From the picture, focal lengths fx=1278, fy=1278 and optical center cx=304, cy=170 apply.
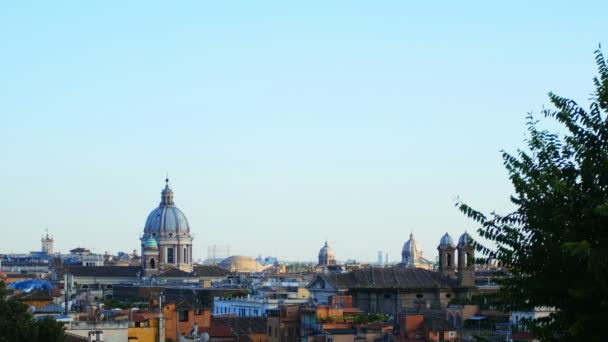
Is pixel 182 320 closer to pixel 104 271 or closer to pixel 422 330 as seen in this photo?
pixel 422 330

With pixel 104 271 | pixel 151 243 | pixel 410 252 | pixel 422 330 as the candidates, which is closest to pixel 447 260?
pixel 422 330

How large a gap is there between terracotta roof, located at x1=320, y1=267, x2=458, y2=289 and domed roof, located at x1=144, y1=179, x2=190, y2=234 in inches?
3079

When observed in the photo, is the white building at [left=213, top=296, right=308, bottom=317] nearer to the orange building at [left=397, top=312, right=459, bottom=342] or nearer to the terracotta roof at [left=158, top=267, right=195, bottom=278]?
the orange building at [left=397, top=312, right=459, bottom=342]

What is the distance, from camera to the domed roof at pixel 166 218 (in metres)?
156

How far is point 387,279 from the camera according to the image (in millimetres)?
77688

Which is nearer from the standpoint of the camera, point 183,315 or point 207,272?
point 183,315

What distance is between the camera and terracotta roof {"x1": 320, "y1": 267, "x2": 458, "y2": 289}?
252 ft

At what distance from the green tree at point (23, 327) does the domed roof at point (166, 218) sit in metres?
115

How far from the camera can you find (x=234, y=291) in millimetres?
109000

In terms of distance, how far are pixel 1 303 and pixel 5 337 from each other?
4804 millimetres

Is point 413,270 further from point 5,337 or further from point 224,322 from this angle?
point 5,337

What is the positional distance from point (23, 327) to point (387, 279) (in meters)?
45.3

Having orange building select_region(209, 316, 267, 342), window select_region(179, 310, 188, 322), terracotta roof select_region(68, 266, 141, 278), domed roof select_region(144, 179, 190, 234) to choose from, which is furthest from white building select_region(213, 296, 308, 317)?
domed roof select_region(144, 179, 190, 234)

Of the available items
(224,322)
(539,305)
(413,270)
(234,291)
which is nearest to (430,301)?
(413,270)
